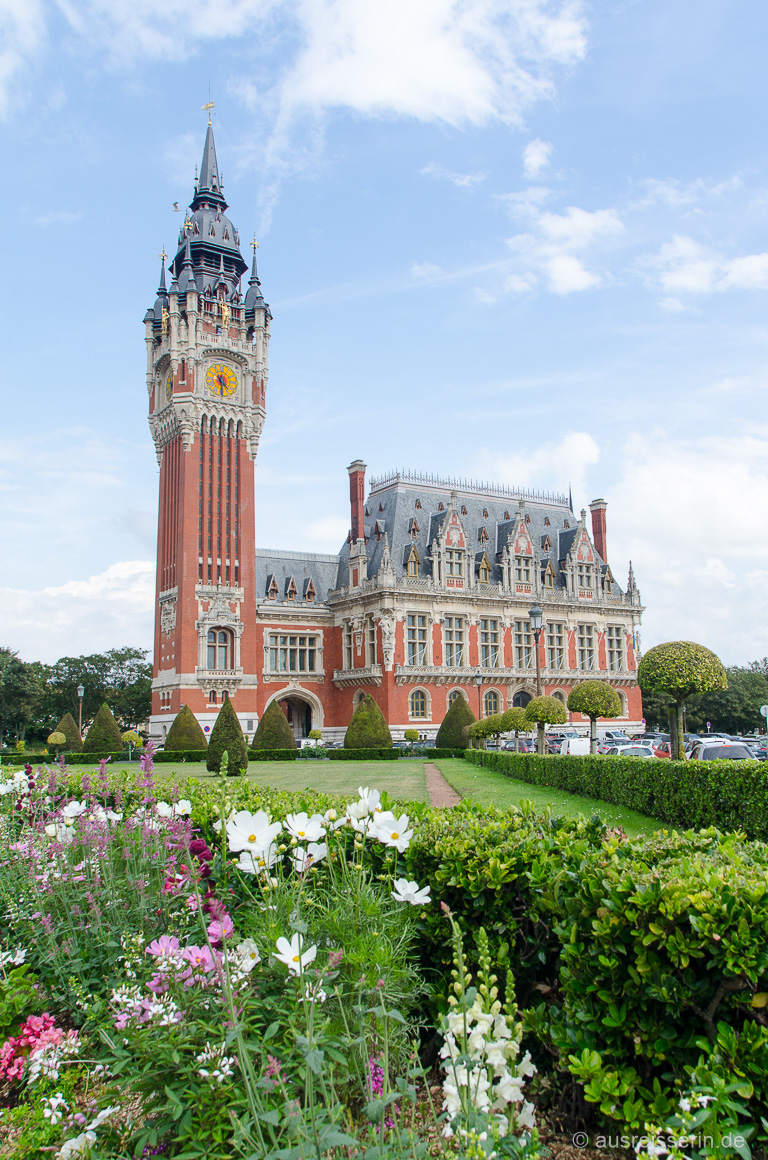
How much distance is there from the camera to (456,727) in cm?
4156

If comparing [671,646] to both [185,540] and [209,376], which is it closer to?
[185,540]

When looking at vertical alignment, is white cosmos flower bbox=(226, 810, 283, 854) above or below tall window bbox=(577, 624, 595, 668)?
below

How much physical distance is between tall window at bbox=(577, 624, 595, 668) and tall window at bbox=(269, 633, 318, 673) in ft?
63.0

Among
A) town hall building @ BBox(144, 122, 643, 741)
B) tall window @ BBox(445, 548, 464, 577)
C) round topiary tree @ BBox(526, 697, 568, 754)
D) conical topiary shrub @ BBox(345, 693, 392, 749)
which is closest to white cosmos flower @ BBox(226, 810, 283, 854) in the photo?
round topiary tree @ BBox(526, 697, 568, 754)

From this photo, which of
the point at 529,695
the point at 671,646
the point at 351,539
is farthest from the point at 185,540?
the point at 671,646

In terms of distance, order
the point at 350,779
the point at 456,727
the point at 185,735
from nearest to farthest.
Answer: the point at 350,779 → the point at 185,735 → the point at 456,727

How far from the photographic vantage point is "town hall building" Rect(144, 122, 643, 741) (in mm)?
50219

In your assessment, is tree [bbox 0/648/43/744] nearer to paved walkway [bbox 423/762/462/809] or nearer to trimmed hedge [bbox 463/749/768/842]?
paved walkway [bbox 423/762/462/809]

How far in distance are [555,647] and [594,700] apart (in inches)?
1152

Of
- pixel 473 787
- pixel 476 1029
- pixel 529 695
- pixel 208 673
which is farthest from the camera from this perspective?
pixel 529 695

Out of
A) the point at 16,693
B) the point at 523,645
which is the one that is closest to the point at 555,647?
the point at 523,645

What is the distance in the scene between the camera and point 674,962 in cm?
380

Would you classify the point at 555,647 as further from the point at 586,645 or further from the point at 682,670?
the point at 682,670

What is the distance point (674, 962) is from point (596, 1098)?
69 centimetres
